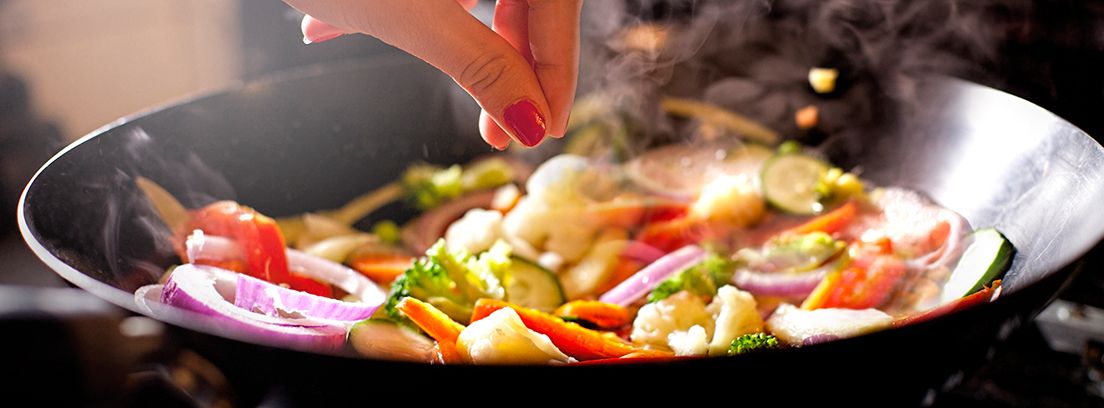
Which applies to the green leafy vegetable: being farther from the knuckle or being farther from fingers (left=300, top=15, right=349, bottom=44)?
the knuckle

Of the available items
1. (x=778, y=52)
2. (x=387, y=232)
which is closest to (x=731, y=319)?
(x=387, y=232)

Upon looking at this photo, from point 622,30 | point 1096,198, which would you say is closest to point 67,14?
point 622,30

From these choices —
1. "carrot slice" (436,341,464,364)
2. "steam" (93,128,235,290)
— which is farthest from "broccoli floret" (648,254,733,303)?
"steam" (93,128,235,290)

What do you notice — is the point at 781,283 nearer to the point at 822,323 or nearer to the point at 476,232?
the point at 822,323

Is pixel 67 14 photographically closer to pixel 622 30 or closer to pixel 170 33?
pixel 170 33

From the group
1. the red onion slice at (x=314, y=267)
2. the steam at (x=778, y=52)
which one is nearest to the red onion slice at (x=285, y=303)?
the red onion slice at (x=314, y=267)

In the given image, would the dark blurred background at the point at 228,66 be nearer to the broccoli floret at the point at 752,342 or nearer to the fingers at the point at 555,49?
the broccoli floret at the point at 752,342
